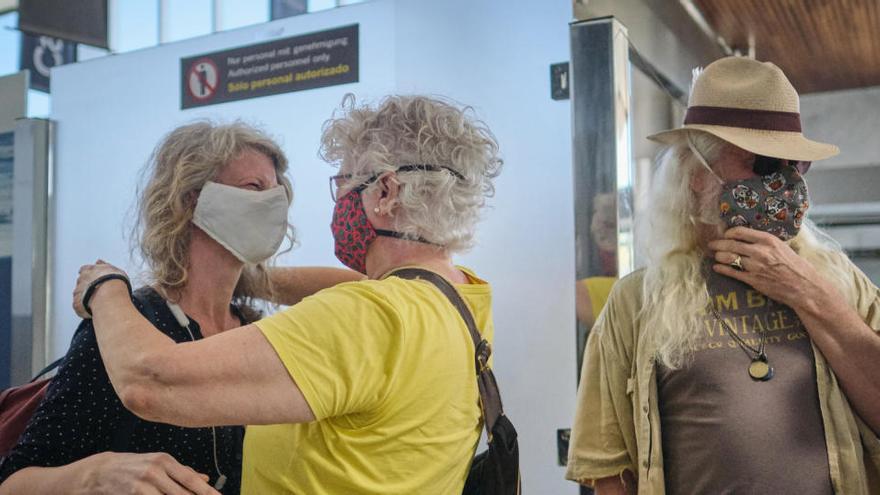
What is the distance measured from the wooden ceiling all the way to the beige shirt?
205 cm

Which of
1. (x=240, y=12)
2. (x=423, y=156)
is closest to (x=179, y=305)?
(x=423, y=156)

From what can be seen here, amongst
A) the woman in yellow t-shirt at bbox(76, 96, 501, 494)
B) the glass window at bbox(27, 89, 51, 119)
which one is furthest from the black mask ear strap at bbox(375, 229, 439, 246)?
the glass window at bbox(27, 89, 51, 119)

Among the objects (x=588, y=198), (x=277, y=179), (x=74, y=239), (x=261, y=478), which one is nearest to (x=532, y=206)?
(x=588, y=198)

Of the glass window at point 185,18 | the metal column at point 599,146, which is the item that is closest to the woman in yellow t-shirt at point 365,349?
the metal column at point 599,146

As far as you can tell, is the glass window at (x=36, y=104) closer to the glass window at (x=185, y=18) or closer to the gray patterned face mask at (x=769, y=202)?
the glass window at (x=185, y=18)

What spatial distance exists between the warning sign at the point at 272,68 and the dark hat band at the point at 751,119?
121 cm

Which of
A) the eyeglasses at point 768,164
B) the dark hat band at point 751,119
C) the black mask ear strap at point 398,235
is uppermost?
the dark hat band at point 751,119

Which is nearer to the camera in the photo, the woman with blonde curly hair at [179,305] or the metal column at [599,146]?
the woman with blonde curly hair at [179,305]

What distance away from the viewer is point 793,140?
1.92m

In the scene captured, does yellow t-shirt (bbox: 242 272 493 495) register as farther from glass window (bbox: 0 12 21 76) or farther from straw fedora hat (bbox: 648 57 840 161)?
glass window (bbox: 0 12 21 76)

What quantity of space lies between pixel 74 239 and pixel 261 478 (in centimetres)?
211

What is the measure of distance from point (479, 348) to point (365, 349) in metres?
0.29

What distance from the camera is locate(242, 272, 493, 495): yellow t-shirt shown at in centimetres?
135

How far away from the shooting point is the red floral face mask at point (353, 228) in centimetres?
164
